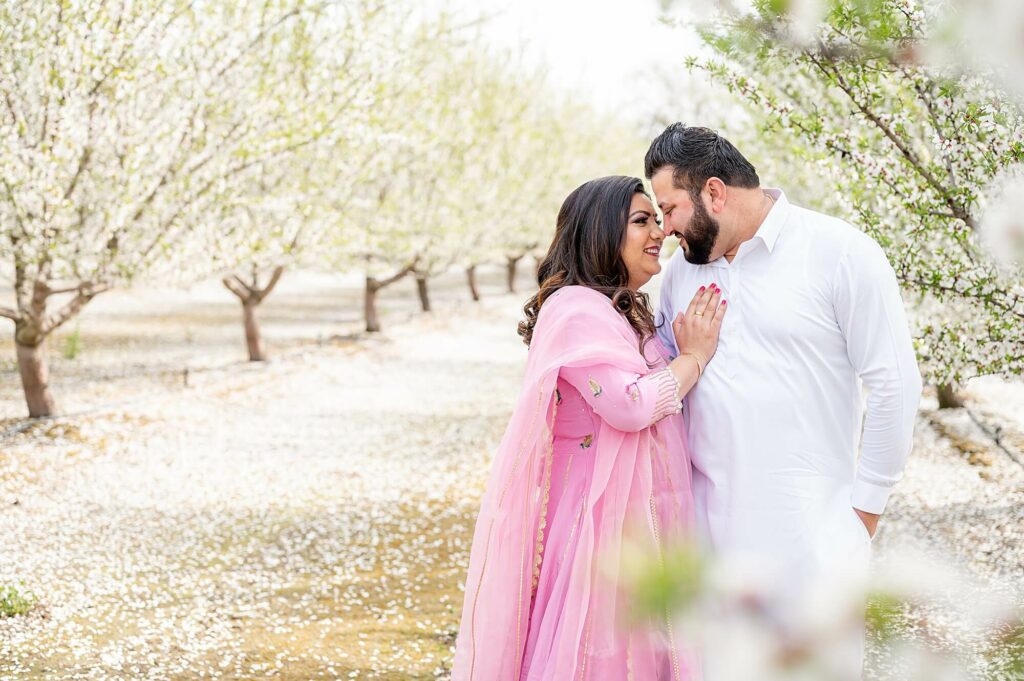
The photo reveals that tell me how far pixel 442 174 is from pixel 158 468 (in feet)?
33.0

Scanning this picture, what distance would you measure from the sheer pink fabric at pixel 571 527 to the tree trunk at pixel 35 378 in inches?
279

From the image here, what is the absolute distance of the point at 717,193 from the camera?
256cm

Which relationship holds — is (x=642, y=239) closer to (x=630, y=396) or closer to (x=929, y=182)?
(x=630, y=396)

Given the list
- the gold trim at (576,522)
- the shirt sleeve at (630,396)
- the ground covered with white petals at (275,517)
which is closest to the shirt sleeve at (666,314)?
the shirt sleeve at (630,396)

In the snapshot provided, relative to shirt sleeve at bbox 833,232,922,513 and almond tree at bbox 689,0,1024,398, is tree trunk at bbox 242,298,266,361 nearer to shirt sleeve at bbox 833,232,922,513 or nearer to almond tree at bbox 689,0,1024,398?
almond tree at bbox 689,0,1024,398

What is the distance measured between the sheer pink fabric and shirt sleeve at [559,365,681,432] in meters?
0.04

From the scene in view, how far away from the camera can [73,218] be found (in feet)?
24.0

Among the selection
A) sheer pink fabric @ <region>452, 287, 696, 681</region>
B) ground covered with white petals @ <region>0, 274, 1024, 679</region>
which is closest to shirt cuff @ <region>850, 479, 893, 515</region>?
ground covered with white petals @ <region>0, 274, 1024, 679</region>

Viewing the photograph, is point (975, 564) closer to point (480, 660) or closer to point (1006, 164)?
point (1006, 164)

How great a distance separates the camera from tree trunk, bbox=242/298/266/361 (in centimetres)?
1315

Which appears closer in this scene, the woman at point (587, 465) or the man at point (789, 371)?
the man at point (789, 371)

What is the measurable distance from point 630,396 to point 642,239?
1.60 feet

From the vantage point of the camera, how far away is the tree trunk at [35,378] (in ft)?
28.0

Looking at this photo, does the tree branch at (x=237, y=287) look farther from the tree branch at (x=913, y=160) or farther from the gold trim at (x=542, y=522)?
the gold trim at (x=542, y=522)
